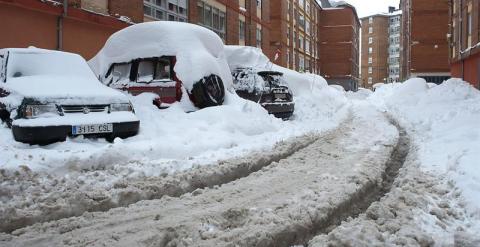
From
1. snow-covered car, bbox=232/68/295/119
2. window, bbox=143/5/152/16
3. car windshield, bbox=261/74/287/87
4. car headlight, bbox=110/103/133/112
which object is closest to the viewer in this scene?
car headlight, bbox=110/103/133/112

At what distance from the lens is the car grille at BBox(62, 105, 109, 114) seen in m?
6.40

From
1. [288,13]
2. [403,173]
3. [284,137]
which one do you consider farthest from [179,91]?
[288,13]

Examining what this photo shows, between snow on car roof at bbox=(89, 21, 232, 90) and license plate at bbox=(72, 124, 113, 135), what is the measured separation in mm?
2857

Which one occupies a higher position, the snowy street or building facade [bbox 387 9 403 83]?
building facade [bbox 387 9 403 83]

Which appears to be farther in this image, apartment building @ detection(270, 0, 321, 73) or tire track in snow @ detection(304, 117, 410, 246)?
apartment building @ detection(270, 0, 321, 73)

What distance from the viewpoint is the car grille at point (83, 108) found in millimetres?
6398

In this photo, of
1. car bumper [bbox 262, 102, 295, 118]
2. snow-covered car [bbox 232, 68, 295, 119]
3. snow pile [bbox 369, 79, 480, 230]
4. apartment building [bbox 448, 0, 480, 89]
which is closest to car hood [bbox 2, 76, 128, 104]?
snow pile [bbox 369, 79, 480, 230]

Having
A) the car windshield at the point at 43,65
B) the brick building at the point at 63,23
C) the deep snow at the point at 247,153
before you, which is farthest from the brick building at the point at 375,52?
the car windshield at the point at 43,65

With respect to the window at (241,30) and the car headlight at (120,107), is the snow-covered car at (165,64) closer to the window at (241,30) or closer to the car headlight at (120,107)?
the car headlight at (120,107)

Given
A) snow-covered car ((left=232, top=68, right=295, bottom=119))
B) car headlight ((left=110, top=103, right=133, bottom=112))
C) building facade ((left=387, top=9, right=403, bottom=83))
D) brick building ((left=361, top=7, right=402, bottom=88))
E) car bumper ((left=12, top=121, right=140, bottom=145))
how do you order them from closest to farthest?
1. car bumper ((left=12, top=121, right=140, bottom=145))
2. car headlight ((left=110, top=103, right=133, bottom=112))
3. snow-covered car ((left=232, top=68, right=295, bottom=119))
4. building facade ((left=387, top=9, right=403, bottom=83))
5. brick building ((left=361, top=7, right=402, bottom=88))

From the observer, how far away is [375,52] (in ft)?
349

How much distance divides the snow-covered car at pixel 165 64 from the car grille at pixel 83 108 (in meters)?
2.28

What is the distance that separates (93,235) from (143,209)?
0.75 meters

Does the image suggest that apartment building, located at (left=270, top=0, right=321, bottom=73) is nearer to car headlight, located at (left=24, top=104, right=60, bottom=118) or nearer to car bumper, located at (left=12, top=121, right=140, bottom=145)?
car headlight, located at (left=24, top=104, right=60, bottom=118)
